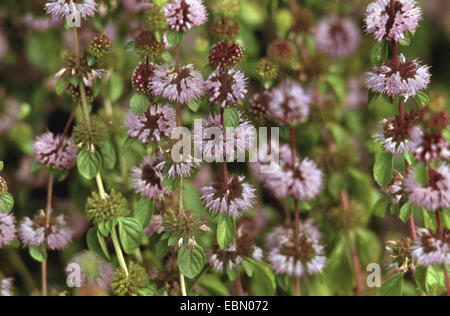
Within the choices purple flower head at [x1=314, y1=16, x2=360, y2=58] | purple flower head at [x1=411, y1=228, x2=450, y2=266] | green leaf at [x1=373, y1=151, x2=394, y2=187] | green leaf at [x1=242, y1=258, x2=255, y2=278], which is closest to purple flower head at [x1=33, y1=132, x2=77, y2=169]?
green leaf at [x1=242, y1=258, x2=255, y2=278]

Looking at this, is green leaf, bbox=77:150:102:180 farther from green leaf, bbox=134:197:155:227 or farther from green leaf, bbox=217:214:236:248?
green leaf, bbox=217:214:236:248

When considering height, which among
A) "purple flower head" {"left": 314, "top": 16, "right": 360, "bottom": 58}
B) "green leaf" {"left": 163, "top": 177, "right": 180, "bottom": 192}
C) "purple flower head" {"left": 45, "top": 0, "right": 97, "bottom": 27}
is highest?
"purple flower head" {"left": 314, "top": 16, "right": 360, "bottom": 58}

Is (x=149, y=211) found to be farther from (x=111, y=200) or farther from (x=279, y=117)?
(x=279, y=117)

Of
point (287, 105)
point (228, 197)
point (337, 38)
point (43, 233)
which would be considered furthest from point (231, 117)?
point (337, 38)

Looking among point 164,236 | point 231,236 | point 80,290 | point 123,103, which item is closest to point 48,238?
point 80,290

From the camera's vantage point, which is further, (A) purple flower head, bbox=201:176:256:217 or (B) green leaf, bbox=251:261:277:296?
(B) green leaf, bbox=251:261:277:296

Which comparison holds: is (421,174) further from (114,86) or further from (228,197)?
(114,86)
